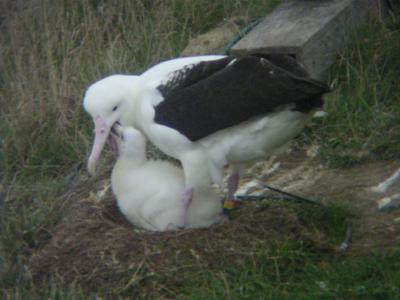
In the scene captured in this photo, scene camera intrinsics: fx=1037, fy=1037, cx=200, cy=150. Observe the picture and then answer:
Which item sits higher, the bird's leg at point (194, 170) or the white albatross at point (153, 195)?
the bird's leg at point (194, 170)

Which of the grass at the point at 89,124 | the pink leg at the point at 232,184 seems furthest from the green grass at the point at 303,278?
the pink leg at the point at 232,184

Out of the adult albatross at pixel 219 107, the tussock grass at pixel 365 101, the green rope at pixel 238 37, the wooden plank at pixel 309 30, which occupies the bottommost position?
the tussock grass at pixel 365 101

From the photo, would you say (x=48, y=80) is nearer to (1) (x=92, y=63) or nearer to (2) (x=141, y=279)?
(1) (x=92, y=63)

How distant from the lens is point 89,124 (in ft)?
24.3

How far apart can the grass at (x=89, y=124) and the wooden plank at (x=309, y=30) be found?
0.40 feet

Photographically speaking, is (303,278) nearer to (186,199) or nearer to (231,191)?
(186,199)

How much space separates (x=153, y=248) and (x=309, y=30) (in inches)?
87.4

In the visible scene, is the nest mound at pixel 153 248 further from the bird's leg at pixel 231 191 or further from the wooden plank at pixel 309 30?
the wooden plank at pixel 309 30

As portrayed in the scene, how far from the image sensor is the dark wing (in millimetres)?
5344

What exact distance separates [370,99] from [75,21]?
2.82 m

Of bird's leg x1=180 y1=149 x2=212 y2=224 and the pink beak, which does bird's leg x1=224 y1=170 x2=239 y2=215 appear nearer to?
bird's leg x1=180 y1=149 x2=212 y2=224

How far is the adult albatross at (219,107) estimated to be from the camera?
5.39m

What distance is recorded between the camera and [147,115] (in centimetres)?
563

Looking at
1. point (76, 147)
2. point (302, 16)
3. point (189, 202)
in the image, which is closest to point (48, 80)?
point (76, 147)
